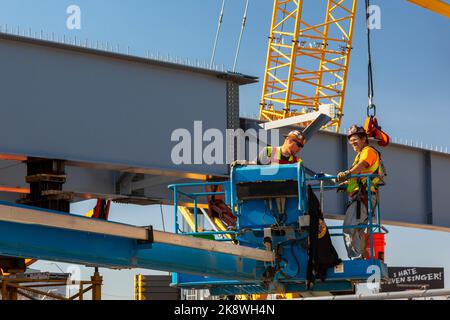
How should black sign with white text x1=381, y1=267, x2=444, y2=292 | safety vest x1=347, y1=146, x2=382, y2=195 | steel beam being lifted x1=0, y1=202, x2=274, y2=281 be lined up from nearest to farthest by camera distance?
steel beam being lifted x1=0, y1=202, x2=274, y2=281 → safety vest x1=347, y1=146, x2=382, y2=195 → black sign with white text x1=381, y1=267, x2=444, y2=292

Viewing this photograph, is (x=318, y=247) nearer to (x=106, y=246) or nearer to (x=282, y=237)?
(x=282, y=237)

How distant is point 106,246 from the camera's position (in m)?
7.54

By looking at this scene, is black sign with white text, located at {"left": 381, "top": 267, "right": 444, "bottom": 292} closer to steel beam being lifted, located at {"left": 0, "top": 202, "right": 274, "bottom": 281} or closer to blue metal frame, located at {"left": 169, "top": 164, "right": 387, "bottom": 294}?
blue metal frame, located at {"left": 169, "top": 164, "right": 387, "bottom": 294}

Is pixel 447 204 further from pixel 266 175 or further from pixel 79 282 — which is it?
pixel 266 175

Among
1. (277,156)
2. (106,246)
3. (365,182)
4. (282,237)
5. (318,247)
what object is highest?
(277,156)

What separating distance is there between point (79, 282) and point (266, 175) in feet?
51.7

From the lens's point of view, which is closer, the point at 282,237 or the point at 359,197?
the point at 282,237

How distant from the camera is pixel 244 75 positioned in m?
19.0

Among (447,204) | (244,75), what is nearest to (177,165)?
(244,75)

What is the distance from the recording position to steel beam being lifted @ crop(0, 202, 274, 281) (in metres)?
6.56

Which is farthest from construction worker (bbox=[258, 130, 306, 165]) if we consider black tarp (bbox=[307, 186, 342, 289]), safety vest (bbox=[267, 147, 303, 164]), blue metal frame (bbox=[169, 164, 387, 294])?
black tarp (bbox=[307, 186, 342, 289])

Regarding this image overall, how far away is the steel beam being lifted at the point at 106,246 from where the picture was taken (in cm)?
656

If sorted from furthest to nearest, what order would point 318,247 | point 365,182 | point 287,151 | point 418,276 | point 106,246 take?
point 418,276 < point 365,182 < point 287,151 < point 318,247 < point 106,246

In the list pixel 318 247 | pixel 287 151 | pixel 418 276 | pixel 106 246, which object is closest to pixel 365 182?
pixel 287 151
